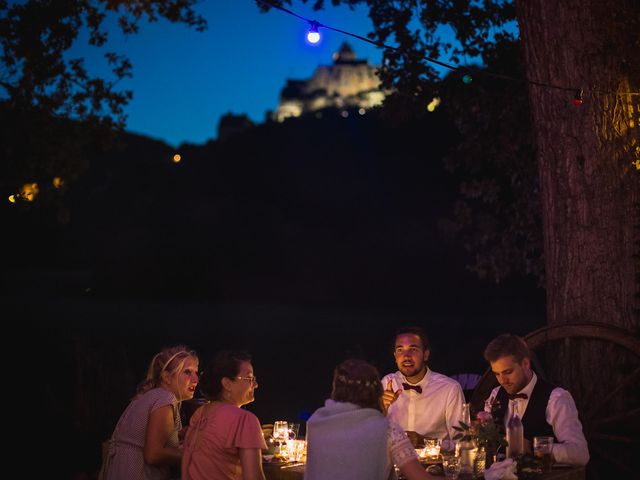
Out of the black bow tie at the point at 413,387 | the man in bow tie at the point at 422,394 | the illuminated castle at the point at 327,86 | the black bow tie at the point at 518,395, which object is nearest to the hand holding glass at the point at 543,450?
the black bow tie at the point at 518,395

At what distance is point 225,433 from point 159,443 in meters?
0.99

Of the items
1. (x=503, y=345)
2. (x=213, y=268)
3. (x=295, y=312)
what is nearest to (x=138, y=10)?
(x=503, y=345)

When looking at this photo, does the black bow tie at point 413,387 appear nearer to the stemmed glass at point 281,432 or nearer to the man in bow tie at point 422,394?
the man in bow tie at point 422,394

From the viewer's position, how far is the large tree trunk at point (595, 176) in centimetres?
700

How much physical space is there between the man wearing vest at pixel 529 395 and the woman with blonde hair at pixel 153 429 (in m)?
1.98

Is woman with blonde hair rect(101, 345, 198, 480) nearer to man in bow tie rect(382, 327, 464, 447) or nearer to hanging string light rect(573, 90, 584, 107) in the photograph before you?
man in bow tie rect(382, 327, 464, 447)

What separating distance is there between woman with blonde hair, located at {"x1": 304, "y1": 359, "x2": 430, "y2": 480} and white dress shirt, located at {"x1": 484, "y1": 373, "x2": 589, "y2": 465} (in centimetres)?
119

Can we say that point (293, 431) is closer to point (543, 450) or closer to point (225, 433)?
point (225, 433)

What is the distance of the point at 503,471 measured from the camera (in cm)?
442

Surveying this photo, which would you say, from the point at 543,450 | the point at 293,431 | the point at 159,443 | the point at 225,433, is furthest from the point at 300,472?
the point at 543,450

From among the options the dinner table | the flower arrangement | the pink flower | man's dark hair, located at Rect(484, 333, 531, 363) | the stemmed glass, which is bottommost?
the dinner table

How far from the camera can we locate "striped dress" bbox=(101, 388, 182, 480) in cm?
527

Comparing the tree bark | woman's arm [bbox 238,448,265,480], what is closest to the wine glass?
woman's arm [bbox 238,448,265,480]

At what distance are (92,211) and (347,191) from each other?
49.8ft
